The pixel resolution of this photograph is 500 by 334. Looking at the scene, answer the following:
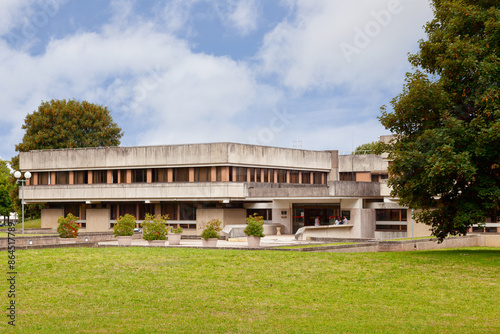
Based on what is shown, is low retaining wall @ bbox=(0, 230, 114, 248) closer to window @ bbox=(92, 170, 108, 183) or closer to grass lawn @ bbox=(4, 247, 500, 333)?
grass lawn @ bbox=(4, 247, 500, 333)

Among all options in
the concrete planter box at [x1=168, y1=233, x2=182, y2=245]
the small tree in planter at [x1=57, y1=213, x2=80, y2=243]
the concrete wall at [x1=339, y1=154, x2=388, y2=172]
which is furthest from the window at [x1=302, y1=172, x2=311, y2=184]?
the small tree in planter at [x1=57, y1=213, x2=80, y2=243]

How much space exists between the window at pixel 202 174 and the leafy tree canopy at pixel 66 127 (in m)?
23.4

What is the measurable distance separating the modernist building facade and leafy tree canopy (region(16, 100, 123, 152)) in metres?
8.69

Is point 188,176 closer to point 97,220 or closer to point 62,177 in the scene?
point 97,220

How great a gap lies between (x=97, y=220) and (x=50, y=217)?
6.03 meters

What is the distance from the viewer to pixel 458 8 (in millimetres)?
26562

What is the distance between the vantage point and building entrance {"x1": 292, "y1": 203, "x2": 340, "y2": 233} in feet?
184

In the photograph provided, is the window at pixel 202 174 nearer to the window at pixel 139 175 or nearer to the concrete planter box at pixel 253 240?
the window at pixel 139 175

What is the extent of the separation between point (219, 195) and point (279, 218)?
560cm

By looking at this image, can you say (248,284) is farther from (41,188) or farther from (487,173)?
(41,188)

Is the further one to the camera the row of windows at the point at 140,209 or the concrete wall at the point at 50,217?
the concrete wall at the point at 50,217

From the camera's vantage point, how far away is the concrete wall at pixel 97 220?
205 feet

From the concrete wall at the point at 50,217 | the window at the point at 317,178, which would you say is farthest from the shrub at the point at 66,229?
the window at the point at 317,178

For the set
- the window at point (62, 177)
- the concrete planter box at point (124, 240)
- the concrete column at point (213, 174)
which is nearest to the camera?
the concrete planter box at point (124, 240)
